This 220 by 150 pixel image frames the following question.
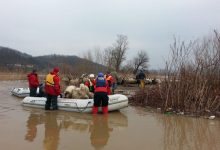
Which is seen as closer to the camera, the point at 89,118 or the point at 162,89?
the point at 89,118

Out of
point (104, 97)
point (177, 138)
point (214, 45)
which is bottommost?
point (177, 138)

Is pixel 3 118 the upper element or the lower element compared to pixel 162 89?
lower

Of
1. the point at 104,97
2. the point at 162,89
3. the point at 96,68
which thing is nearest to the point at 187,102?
the point at 162,89

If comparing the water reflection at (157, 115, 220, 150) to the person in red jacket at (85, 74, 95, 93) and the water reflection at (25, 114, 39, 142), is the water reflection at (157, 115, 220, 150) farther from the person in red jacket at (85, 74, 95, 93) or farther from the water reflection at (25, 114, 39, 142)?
the person in red jacket at (85, 74, 95, 93)

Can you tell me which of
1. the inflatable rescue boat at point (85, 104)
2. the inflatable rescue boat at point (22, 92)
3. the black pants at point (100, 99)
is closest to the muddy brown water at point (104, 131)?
the inflatable rescue boat at point (85, 104)

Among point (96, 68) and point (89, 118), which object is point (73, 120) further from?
point (96, 68)

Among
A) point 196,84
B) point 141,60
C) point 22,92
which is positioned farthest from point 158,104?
point 141,60

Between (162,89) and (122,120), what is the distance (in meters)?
3.37

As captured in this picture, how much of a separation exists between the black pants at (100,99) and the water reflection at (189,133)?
6.46 feet

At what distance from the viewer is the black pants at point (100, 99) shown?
11.7m

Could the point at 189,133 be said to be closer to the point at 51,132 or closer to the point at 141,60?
the point at 51,132

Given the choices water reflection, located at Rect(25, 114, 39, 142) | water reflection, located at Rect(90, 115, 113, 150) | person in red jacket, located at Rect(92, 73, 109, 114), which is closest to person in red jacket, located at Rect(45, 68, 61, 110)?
water reflection, located at Rect(25, 114, 39, 142)

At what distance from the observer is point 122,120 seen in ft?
35.6

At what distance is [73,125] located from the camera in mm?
9664
